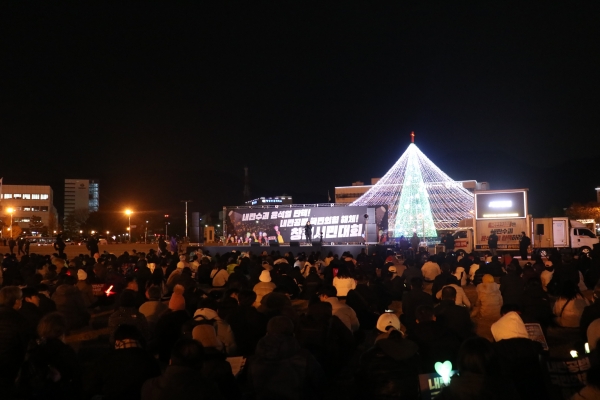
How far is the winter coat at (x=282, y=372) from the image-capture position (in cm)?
497

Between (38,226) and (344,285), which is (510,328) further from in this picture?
(38,226)

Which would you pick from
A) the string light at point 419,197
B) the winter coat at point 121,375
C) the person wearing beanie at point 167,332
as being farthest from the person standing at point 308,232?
the winter coat at point 121,375

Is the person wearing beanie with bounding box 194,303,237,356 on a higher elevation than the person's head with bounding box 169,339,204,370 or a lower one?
lower

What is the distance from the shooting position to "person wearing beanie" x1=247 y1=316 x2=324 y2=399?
4969 mm

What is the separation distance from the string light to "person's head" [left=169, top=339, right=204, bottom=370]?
37.1 metres

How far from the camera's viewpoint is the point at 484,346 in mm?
3857

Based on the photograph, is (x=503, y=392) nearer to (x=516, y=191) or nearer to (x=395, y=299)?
(x=395, y=299)

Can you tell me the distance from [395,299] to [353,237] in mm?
20825

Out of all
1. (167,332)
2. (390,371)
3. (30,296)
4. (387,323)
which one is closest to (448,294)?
(387,323)

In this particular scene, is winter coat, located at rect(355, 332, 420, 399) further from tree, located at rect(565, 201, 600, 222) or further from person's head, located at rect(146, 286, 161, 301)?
tree, located at rect(565, 201, 600, 222)

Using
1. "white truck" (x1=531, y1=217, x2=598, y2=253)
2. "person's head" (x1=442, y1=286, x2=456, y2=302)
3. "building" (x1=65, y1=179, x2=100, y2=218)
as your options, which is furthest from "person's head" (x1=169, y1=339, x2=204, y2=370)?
"building" (x1=65, y1=179, x2=100, y2=218)

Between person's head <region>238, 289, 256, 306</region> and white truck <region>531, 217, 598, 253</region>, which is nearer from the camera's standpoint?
person's head <region>238, 289, 256, 306</region>

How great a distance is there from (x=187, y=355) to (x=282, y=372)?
1261 mm

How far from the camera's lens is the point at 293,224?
35.8 metres
